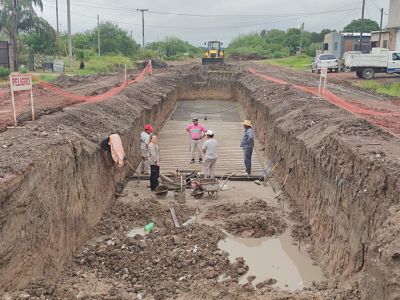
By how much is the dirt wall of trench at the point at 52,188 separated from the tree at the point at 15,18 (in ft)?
89.6

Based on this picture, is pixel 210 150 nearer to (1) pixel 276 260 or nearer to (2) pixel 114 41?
(1) pixel 276 260

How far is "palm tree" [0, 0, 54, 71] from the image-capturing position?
3684 cm

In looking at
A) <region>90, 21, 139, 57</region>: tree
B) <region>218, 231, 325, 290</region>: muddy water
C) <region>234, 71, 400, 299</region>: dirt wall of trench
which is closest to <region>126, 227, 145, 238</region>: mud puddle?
<region>218, 231, 325, 290</region>: muddy water

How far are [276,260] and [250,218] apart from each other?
60.9 inches

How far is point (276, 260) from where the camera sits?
8.59 m

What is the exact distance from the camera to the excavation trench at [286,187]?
6035 millimetres

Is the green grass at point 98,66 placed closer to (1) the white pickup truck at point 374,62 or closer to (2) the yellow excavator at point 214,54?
(2) the yellow excavator at point 214,54

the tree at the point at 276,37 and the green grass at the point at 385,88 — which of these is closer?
the green grass at the point at 385,88

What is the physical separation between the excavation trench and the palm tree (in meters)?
27.2

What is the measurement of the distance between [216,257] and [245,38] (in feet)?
344

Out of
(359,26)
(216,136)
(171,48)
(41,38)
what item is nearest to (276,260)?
(216,136)

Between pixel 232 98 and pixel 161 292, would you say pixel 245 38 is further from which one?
pixel 161 292

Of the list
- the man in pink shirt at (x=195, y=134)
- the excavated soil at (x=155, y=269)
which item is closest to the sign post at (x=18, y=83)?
the excavated soil at (x=155, y=269)

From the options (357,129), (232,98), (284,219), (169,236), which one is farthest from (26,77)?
(232,98)
